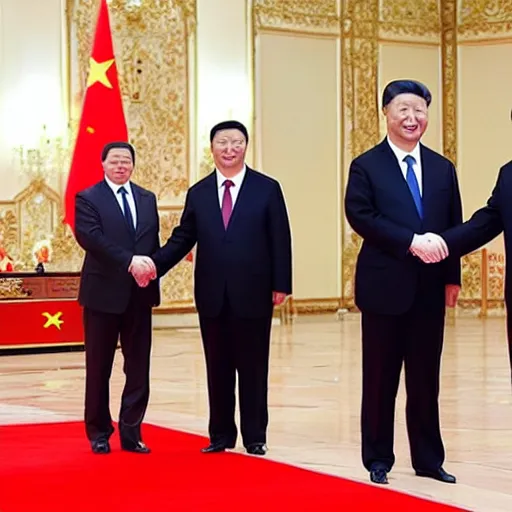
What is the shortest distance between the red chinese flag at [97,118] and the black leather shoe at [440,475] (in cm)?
817

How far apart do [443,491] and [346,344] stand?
7.88 m

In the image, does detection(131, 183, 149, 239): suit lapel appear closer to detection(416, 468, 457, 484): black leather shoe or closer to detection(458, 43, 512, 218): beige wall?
detection(416, 468, 457, 484): black leather shoe

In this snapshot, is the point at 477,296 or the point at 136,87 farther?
the point at 477,296

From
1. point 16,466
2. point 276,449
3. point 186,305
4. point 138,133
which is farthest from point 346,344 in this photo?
point 16,466

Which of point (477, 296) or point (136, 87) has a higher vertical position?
point (136, 87)

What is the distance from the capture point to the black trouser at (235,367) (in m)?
5.65

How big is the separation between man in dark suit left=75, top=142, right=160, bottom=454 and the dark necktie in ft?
1.22

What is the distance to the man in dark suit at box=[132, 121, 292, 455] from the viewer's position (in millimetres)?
5613

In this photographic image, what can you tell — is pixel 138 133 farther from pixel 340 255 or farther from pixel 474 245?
pixel 474 245

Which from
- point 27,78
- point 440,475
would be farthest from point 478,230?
point 27,78

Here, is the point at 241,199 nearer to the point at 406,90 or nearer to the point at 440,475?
the point at 406,90

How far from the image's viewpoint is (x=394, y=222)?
4.80 meters

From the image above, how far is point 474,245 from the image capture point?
4715mm

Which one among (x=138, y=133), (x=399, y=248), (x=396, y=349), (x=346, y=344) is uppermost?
(x=138, y=133)
